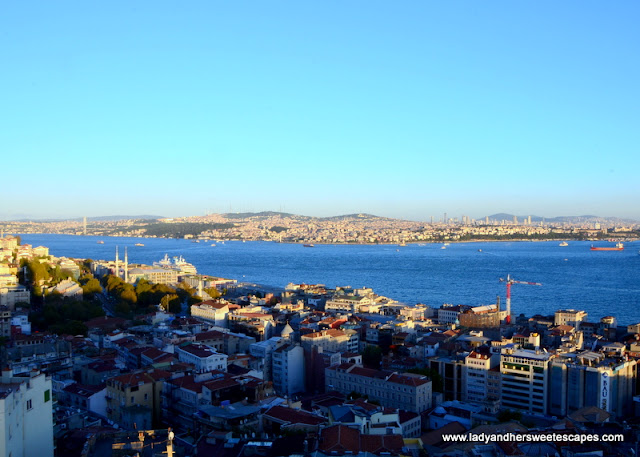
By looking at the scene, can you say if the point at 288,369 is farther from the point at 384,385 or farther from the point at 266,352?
the point at 384,385

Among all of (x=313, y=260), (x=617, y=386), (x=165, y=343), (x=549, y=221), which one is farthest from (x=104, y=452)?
(x=549, y=221)

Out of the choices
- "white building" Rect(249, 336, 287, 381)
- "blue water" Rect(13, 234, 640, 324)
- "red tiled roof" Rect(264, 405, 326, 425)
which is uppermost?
"red tiled roof" Rect(264, 405, 326, 425)

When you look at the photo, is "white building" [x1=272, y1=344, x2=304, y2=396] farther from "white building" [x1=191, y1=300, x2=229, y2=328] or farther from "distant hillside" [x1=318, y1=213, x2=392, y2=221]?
"distant hillside" [x1=318, y1=213, x2=392, y2=221]

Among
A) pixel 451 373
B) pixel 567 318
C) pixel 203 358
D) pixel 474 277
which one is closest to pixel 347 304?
pixel 567 318

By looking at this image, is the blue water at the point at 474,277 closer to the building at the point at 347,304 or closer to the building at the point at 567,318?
the building at the point at 567,318

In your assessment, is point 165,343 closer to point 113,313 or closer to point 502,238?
point 113,313

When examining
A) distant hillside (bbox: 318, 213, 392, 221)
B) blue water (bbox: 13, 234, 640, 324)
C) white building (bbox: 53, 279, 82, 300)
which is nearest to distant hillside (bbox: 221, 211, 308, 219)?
distant hillside (bbox: 318, 213, 392, 221)
